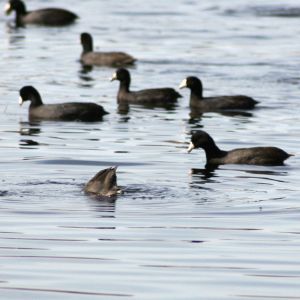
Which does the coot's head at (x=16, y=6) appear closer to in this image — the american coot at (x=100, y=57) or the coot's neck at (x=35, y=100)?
the american coot at (x=100, y=57)

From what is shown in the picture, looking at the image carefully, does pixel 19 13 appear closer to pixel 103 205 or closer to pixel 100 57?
pixel 100 57

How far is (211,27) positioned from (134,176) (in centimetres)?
2349

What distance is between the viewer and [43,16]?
4428 centimetres

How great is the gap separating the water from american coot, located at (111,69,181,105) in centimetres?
28

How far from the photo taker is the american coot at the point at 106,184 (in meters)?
16.8

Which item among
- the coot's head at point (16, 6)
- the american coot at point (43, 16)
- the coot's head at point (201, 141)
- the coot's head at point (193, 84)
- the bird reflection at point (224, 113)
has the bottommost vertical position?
the bird reflection at point (224, 113)

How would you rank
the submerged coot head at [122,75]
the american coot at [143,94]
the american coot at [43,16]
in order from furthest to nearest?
1. the american coot at [43,16]
2. the submerged coot head at [122,75]
3. the american coot at [143,94]

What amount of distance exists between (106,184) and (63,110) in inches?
372

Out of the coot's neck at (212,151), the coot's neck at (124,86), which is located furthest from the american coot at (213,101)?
the coot's neck at (212,151)

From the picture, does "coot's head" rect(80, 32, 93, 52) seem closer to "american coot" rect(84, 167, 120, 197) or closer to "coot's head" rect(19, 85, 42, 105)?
"coot's head" rect(19, 85, 42, 105)

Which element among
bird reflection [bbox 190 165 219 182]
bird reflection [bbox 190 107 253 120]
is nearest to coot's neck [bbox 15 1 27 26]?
bird reflection [bbox 190 107 253 120]

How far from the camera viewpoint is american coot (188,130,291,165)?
68.0ft

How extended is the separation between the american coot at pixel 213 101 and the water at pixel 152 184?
305mm

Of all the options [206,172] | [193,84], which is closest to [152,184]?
[206,172]
